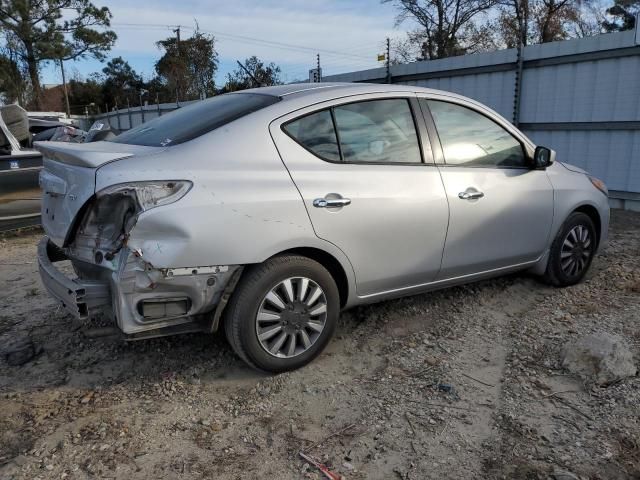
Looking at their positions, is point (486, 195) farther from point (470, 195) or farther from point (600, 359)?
point (600, 359)

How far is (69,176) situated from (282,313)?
1.39 metres

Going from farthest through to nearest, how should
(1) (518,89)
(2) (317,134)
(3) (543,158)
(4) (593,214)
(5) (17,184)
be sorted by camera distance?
(1) (518,89)
(5) (17,184)
(4) (593,214)
(3) (543,158)
(2) (317,134)

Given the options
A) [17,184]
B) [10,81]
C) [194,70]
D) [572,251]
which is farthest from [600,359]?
[10,81]

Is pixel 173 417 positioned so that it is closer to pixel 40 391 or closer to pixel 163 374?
pixel 163 374

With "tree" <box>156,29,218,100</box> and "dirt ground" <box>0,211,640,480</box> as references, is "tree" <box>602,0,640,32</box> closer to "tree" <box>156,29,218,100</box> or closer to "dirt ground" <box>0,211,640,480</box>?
"tree" <box>156,29,218,100</box>

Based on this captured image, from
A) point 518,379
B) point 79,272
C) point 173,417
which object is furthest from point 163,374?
point 518,379

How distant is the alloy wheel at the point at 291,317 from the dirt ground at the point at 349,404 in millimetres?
207

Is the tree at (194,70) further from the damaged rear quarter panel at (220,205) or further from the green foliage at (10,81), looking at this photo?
the damaged rear quarter panel at (220,205)

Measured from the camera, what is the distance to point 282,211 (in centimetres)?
299

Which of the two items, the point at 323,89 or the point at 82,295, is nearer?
the point at 82,295

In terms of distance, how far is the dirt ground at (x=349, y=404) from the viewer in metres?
2.47

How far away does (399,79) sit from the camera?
10.5 metres

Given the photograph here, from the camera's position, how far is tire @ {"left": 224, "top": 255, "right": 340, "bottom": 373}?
Answer: 296 centimetres

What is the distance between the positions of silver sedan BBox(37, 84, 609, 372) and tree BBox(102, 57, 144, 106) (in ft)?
161
